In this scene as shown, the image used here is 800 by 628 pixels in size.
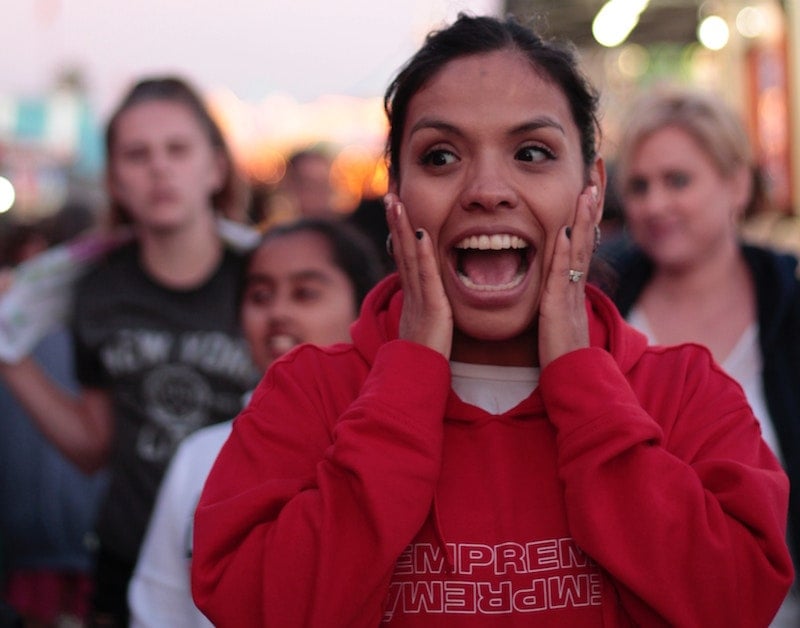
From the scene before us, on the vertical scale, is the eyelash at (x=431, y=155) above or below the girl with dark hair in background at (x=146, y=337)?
below

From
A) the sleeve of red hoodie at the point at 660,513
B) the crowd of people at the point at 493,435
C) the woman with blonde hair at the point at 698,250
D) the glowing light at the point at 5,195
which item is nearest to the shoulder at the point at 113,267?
the woman with blonde hair at the point at 698,250

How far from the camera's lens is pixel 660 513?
163 cm

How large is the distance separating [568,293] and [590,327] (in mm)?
140

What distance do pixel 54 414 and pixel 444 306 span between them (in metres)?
2.34

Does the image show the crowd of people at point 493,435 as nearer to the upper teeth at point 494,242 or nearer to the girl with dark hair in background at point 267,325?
the upper teeth at point 494,242

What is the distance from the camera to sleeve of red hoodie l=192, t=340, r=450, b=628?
5.32 feet

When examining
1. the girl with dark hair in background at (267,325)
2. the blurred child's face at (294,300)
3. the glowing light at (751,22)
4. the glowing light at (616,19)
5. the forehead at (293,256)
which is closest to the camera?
the girl with dark hair in background at (267,325)

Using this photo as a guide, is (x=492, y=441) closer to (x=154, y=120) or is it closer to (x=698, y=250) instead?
(x=698, y=250)

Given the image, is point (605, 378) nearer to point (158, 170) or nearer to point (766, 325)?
point (766, 325)

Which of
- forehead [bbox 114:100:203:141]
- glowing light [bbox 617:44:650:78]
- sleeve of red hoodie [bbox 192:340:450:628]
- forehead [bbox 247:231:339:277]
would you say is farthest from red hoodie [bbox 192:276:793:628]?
glowing light [bbox 617:44:650:78]

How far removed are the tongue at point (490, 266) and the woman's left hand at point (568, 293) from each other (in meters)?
0.07

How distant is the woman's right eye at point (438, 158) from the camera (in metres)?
1.83

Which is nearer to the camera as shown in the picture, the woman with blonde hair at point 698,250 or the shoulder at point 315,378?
the shoulder at point 315,378

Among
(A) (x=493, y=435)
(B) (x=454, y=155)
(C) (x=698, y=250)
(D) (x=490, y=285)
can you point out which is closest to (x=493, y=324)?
(D) (x=490, y=285)
